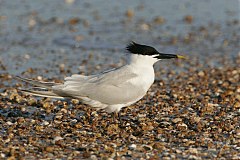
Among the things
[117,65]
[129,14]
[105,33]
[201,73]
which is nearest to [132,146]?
[201,73]

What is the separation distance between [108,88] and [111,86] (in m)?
0.05

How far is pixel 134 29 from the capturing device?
15.4 meters

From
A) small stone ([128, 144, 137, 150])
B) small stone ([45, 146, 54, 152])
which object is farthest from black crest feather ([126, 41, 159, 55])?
small stone ([45, 146, 54, 152])

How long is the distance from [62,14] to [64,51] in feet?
13.3

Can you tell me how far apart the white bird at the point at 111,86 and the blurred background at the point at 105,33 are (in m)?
3.43

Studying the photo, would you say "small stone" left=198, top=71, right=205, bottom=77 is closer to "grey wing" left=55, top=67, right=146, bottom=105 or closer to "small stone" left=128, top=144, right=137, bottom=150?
"grey wing" left=55, top=67, right=146, bottom=105

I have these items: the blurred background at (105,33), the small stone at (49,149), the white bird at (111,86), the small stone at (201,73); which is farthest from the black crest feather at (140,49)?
the blurred background at (105,33)

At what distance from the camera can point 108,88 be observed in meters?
7.30

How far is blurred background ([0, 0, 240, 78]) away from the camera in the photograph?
39.0 ft

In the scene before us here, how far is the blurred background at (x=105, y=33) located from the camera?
11.9m

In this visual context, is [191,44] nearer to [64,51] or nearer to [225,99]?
[64,51]

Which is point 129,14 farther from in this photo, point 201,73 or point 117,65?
point 201,73

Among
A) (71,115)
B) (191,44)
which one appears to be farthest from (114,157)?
(191,44)

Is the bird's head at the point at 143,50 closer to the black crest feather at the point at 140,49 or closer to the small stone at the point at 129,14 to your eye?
the black crest feather at the point at 140,49
